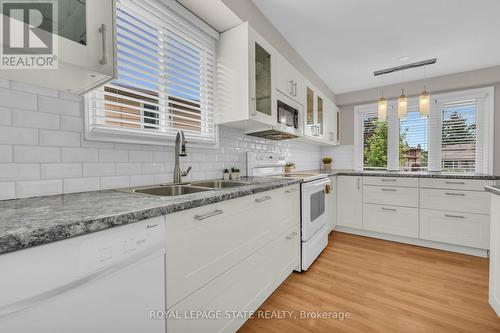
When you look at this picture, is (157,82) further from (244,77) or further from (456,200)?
(456,200)

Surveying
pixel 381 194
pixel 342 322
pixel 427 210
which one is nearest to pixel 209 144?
pixel 342 322

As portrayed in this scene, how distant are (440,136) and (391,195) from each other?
58.3 inches

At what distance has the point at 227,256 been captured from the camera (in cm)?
125

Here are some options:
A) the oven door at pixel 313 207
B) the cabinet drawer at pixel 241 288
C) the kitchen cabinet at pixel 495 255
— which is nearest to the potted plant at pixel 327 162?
the oven door at pixel 313 207

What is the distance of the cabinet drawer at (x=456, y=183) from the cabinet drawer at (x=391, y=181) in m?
0.09

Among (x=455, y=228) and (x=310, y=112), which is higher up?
(x=310, y=112)

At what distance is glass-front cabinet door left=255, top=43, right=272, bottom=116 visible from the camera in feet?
6.54

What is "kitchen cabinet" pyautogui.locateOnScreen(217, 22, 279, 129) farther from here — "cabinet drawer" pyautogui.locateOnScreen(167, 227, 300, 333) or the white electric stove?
"cabinet drawer" pyautogui.locateOnScreen(167, 227, 300, 333)

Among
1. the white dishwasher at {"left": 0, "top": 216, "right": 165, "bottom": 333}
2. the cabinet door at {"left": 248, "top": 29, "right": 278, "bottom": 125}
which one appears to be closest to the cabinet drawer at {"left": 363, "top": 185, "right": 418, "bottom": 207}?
the cabinet door at {"left": 248, "top": 29, "right": 278, "bottom": 125}

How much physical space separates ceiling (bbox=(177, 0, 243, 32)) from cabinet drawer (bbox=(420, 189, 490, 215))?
2956mm

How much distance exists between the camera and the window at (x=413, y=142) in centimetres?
364

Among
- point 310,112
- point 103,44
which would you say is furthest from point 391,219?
point 103,44

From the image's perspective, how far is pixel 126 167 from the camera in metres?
1.38

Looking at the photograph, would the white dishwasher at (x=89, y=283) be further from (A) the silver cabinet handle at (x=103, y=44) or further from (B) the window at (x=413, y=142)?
(B) the window at (x=413, y=142)
